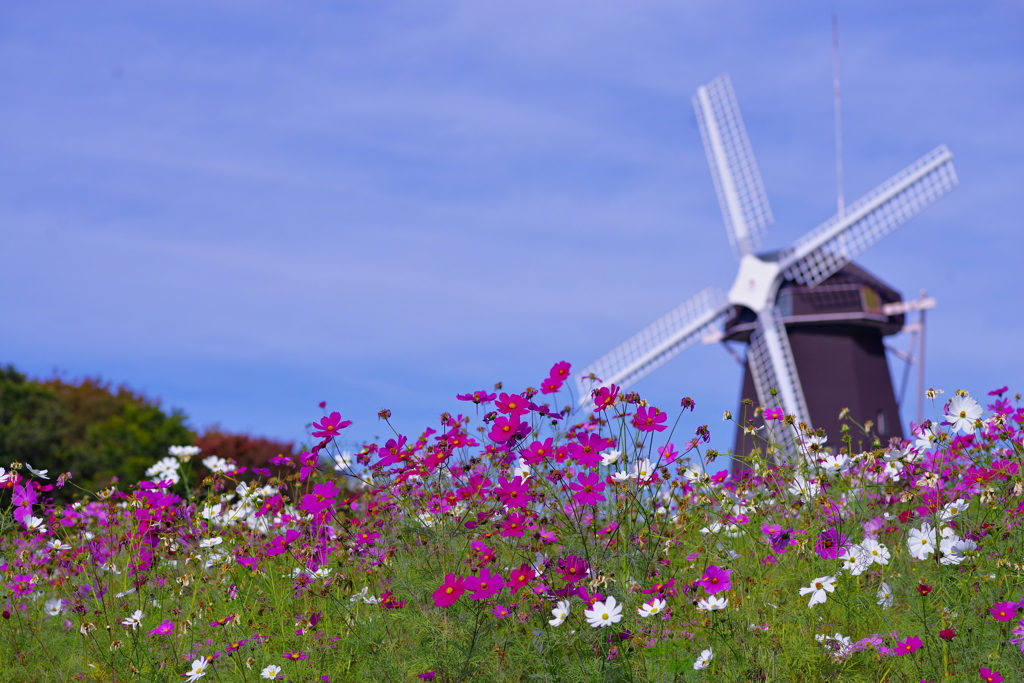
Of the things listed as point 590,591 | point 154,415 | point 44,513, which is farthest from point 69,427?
point 590,591

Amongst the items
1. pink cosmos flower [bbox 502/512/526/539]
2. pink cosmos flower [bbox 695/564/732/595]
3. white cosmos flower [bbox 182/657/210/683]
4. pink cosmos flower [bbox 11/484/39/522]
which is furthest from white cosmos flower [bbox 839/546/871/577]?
pink cosmos flower [bbox 11/484/39/522]

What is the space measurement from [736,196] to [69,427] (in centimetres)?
1668

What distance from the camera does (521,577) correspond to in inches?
142

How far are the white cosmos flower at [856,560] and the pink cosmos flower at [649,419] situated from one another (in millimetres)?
1321

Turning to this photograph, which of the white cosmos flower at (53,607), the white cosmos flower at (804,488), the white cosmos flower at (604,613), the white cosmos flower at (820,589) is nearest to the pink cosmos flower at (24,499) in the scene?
the white cosmos flower at (53,607)

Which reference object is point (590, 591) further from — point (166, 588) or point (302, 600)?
point (166, 588)

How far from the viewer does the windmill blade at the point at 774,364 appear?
19406mm

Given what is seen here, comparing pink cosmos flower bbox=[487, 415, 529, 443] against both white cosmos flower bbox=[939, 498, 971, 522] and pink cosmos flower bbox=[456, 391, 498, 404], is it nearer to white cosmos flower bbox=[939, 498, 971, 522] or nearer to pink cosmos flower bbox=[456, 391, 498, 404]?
pink cosmos flower bbox=[456, 391, 498, 404]

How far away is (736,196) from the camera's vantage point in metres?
22.4

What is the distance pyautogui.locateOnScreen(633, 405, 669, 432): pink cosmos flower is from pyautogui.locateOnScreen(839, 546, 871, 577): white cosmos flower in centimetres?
132

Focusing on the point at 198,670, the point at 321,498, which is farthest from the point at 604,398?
the point at 198,670

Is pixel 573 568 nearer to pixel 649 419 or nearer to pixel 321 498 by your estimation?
pixel 649 419

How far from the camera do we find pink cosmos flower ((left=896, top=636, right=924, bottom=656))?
149 inches

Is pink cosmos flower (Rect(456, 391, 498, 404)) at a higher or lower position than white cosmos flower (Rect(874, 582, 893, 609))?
higher
